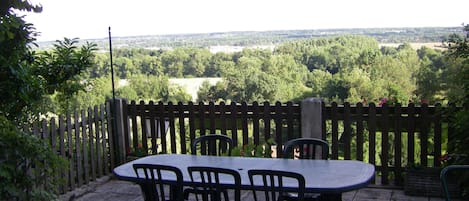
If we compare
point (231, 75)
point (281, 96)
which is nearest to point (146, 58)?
point (231, 75)

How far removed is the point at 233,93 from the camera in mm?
12359

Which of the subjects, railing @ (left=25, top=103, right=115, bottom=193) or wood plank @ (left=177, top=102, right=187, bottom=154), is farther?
wood plank @ (left=177, top=102, right=187, bottom=154)

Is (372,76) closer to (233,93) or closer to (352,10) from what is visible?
(233,93)

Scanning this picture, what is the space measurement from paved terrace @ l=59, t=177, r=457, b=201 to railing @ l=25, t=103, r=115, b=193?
14cm

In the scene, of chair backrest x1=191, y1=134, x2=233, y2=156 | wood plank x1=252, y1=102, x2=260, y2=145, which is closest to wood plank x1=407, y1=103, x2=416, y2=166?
wood plank x1=252, y1=102, x2=260, y2=145

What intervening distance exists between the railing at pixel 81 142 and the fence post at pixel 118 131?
82mm

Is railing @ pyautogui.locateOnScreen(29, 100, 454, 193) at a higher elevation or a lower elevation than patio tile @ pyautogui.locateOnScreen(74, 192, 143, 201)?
higher

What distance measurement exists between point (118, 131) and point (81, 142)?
0.70 meters

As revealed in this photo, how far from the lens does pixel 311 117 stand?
17.9ft

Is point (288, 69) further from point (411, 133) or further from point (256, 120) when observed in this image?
point (411, 133)

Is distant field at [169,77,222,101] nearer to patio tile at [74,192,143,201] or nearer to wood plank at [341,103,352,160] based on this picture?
patio tile at [74,192,143,201]

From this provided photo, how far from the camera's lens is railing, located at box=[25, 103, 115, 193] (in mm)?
5223

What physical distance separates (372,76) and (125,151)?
8764mm

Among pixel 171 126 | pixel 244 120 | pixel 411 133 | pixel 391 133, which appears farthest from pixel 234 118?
pixel 411 133
